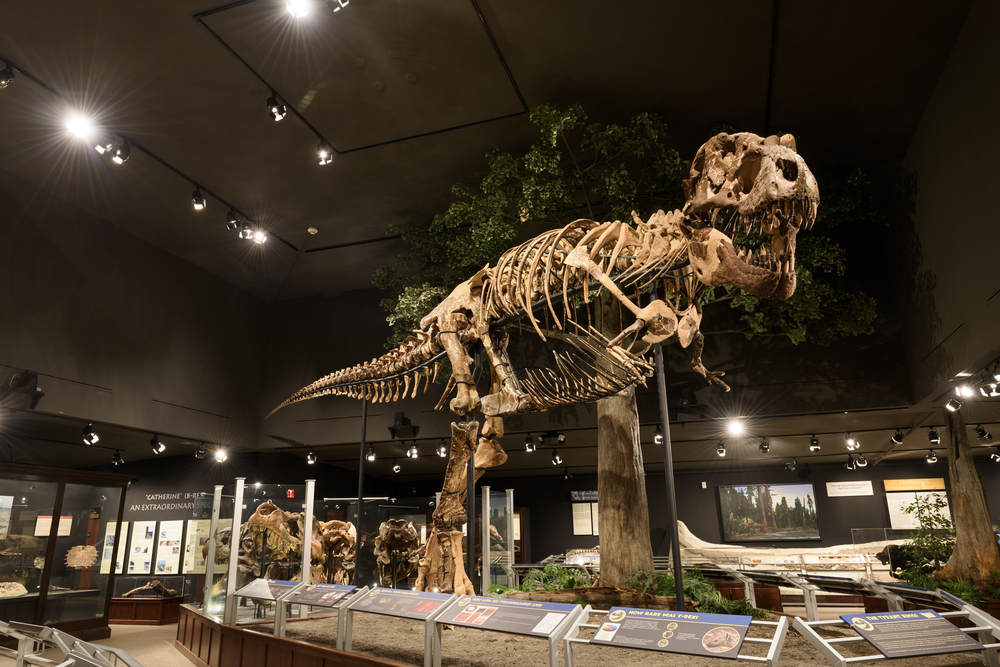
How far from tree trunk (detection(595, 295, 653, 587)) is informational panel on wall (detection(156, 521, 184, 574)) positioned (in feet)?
28.5

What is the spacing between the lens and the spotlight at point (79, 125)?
22.4 ft

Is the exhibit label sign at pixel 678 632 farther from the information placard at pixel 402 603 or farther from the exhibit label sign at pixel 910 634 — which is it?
the information placard at pixel 402 603

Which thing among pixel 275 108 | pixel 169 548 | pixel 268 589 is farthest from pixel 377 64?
pixel 169 548

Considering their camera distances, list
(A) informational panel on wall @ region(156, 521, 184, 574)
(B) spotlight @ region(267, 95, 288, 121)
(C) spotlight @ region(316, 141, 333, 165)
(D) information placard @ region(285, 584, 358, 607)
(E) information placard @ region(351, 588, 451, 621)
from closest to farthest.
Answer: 1. (E) information placard @ region(351, 588, 451, 621)
2. (D) information placard @ region(285, 584, 358, 607)
3. (B) spotlight @ region(267, 95, 288, 121)
4. (C) spotlight @ region(316, 141, 333, 165)
5. (A) informational panel on wall @ region(156, 521, 184, 574)

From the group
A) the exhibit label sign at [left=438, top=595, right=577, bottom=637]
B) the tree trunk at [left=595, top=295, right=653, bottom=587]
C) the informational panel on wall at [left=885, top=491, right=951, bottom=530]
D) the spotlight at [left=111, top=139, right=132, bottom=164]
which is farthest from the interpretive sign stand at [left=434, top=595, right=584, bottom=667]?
the informational panel on wall at [left=885, top=491, right=951, bottom=530]

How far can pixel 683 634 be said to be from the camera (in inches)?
108

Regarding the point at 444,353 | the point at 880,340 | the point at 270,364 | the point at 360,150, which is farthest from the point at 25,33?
the point at 880,340

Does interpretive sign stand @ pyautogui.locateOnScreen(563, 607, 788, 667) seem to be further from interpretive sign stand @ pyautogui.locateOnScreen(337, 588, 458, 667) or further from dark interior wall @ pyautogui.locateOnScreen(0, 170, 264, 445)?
dark interior wall @ pyautogui.locateOnScreen(0, 170, 264, 445)

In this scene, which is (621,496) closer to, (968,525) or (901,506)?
(968,525)

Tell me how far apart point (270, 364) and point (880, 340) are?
10.8 metres

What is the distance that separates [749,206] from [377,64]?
4648 millimetres

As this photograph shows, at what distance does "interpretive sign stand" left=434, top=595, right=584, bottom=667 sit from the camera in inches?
118

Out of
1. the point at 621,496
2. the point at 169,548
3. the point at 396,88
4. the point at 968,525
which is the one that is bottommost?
the point at 169,548

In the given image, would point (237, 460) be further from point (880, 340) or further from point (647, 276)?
point (880, 340)
